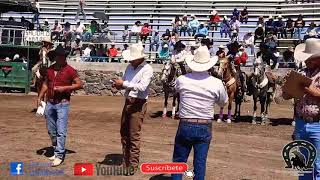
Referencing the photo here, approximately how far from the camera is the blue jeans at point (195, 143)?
586 cm

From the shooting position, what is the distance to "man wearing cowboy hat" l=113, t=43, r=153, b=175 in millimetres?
7598

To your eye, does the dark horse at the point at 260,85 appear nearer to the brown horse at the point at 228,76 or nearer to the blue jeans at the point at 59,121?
the brown horse at the point at 228,76

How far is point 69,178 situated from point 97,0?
27.9 m

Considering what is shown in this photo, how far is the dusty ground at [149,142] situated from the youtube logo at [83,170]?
0.47ft

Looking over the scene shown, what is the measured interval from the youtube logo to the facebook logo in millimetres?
867

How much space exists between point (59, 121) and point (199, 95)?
3210 millimetres

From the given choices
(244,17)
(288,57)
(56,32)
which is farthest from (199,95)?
(244,17)

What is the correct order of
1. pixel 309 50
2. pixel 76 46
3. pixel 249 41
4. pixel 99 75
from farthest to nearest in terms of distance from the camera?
pixel 76 46 < pixel 99 75 < pixel 249 41 < pixel 309 50

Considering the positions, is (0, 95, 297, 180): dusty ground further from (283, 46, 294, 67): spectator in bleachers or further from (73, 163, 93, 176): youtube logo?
(283, 46, 294, 67): spectator in bleachers

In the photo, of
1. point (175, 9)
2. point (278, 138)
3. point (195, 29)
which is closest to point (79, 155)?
point (278, 138)

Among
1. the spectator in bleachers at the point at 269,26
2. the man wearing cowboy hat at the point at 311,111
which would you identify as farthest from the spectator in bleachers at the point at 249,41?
the man wearing cowboy hat at the point at 311,111

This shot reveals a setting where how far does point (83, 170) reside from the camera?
805cm

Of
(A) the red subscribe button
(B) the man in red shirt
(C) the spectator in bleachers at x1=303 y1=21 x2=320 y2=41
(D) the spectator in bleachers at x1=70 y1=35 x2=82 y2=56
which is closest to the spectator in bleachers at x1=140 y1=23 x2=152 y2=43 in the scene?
(D) the spectator in bleachers at x1=70 y1=35 x2=82 y2=56

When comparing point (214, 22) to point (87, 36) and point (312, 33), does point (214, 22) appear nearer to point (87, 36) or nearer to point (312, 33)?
point (87, 36)
